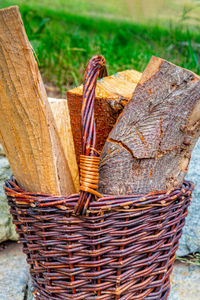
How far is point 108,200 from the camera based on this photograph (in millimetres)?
848

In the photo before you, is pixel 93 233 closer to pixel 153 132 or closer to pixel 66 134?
pixel 153 132

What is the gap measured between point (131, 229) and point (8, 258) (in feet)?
3.03

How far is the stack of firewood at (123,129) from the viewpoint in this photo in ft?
2.79

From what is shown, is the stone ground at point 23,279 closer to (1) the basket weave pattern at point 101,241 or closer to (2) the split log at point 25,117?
(1) the basket weave pattern at point 101,241

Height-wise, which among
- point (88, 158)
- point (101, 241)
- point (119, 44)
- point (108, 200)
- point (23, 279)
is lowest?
point (23, 279)

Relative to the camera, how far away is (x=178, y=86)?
872mm

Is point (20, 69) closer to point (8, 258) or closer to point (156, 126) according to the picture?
point (156, 126)

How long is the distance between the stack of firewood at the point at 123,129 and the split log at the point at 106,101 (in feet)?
0.43

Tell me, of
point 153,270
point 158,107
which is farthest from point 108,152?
point 153,270

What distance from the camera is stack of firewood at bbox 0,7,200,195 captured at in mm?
851

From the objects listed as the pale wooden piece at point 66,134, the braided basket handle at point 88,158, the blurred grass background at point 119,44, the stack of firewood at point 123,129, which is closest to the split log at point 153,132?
the stack of firewood at point 123,129

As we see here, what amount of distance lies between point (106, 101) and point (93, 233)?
0.47 meters

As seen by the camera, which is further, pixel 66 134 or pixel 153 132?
pixel 66 134

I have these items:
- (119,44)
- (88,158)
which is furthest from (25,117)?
(119,44)
